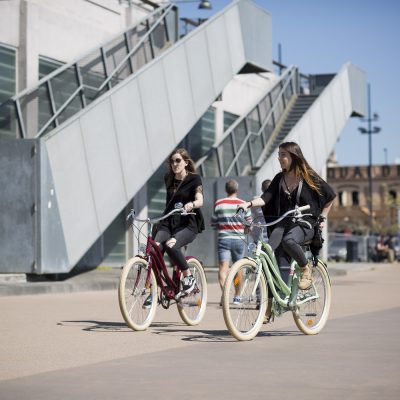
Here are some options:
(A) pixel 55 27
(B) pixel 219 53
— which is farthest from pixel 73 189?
(B) pixel 219 53

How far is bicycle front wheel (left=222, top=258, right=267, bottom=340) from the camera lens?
9336 millimetres

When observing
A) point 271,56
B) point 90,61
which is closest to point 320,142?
point 271,56

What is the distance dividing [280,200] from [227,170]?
20.6 meters

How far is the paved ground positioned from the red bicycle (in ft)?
0.73

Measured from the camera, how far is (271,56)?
113 ft

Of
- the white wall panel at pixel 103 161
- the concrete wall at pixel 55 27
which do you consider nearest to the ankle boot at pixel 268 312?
the white wall panel at pixel 103 161

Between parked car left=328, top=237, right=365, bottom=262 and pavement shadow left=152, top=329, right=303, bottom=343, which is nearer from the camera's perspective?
pavement shadow left=152, top=329, right=303, bottom=343

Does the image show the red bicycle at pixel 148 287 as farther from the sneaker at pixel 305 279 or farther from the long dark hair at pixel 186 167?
the sneaker at pixel 305 279

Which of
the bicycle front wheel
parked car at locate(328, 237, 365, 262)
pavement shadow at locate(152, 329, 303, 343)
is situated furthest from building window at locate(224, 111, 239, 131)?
the bicycle front wheel

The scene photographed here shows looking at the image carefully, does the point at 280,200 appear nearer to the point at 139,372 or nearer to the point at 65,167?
the point at 139,372

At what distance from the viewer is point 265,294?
9812mm

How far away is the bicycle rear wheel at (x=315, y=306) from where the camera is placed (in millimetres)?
10273

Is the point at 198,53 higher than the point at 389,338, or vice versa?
the point at 198,53

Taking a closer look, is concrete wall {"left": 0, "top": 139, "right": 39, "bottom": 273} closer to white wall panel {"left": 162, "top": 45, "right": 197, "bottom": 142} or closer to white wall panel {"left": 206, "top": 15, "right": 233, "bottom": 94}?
white wall panel {"left": 162, "top": 45, "right": 197, "bottom": 142}
